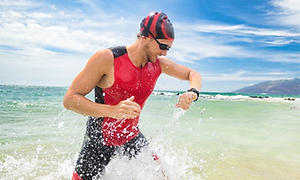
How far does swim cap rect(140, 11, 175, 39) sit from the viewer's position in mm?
2199

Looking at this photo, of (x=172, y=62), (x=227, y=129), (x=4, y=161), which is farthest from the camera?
(x=227, y=129)

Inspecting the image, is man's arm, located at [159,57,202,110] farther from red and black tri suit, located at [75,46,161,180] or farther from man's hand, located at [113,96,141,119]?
man's hand, located at [113,96,141,119]

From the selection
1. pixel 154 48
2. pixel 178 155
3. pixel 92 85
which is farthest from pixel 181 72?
pixel 178 155

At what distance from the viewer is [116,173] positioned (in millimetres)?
2998

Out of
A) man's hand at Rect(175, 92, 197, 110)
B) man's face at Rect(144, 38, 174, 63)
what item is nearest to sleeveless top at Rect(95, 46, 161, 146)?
man's face at Rect(144, 38, 174, 63)

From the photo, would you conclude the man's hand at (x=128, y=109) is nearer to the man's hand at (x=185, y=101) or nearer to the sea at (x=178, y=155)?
the man's hand at (x=185, y=101)

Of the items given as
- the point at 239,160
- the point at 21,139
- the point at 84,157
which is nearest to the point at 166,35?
the point at 84,157

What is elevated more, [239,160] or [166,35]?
[166,35]

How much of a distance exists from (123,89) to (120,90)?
30 millimetres

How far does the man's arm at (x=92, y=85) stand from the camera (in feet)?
6.53

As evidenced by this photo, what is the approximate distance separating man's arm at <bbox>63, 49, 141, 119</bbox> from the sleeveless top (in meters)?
0.08

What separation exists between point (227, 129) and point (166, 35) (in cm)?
638

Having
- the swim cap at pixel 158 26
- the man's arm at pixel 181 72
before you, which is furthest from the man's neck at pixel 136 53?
the man's arm at pixel 181 72

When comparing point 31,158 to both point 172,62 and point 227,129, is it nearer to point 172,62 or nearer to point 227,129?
point 172,62
